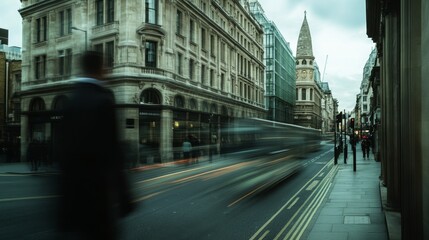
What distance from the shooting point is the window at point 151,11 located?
31758 mm

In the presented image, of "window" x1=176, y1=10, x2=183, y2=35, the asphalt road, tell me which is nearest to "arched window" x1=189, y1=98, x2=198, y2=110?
"window" x1=176, y1=10, x2=183, y2=35

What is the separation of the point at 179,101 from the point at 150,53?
513 centimetres

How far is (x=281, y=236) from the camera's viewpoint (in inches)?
288

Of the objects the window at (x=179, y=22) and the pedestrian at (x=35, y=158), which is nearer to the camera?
the pedestrian at (x=35, y=158)

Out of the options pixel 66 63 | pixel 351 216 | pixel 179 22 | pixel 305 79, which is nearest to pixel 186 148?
pixel 351 216

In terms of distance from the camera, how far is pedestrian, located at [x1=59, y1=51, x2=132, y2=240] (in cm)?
293

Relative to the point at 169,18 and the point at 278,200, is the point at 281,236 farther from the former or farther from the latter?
the point at 169,18

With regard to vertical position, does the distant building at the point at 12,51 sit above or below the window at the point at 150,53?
above

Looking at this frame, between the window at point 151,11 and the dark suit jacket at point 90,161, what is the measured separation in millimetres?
30073

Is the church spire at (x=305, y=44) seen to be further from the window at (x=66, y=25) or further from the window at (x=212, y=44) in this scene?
the window at (x=66, y=25)

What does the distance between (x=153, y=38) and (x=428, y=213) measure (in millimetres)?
30001

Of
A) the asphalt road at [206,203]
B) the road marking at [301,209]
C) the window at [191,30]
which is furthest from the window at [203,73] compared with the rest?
the road marking at [301,209]

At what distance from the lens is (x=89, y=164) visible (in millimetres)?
2949

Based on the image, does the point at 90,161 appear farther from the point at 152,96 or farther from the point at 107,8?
the point at 107,8
